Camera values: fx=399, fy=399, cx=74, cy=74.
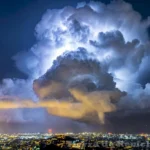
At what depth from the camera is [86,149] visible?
249ft

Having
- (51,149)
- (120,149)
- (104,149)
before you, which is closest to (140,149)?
(120,149)

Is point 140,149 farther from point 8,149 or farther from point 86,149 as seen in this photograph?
point 8,149

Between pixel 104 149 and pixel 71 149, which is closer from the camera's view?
pixel 71 149

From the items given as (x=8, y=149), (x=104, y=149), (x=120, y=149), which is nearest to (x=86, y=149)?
(x=104, y=149)

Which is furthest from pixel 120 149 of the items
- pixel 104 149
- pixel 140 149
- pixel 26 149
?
pixel 26 149

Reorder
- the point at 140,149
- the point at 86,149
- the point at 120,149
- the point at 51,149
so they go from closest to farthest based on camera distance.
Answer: the point at 51,149 → the point at 86,149 → the point at 120,149 → the point at 140,149

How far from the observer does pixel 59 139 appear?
8600 cm

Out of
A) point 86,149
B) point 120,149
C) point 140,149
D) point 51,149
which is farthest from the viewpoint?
point 140,149

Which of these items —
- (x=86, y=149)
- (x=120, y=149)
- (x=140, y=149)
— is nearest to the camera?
(x=86, y=149)

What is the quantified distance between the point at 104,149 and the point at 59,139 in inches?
479

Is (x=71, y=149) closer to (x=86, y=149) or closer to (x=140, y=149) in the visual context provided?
(x=86, y=149)

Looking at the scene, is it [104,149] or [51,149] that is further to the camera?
[104,149]

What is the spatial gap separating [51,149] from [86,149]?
38.0 feet

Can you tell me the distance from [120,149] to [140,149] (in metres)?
11.4
